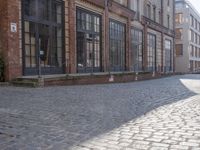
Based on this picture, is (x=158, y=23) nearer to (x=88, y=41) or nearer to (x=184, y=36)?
(x=88, y=41)

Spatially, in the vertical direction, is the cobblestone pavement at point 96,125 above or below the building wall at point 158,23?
below

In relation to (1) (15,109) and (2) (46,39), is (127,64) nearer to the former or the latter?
(2) (46,39)

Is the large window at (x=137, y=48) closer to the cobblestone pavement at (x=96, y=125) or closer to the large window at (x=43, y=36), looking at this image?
the large window at (x=43, y=36)

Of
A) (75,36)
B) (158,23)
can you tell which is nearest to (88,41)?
(75,36)

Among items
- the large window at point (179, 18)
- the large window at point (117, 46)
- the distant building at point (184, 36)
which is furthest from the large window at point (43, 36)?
the large window at point (179, 18)

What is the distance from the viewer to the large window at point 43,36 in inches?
595

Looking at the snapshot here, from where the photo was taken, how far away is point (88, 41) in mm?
20812

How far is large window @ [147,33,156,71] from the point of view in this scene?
109 ft

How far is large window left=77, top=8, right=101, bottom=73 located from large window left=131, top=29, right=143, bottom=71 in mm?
6594

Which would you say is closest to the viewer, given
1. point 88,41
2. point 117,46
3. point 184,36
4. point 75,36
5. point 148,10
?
point 75,36

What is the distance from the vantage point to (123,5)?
25.8 metres

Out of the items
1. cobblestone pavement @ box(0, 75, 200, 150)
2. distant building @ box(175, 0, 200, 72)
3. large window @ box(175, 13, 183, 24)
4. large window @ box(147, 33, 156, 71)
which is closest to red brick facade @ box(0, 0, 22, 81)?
cobblestone pavement @ box(0, 75, 200, 150)

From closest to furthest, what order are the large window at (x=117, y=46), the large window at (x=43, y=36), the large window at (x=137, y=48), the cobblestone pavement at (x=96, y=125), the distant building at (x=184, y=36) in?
the cobblestone pavement at (x=96, y=125), the large window at (x=43, y=36), the large window at (x=117, y=46), the large window at (x=137, y=48), the distant building at (x=184, y=36)

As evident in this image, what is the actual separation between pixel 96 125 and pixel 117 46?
19469 mm
